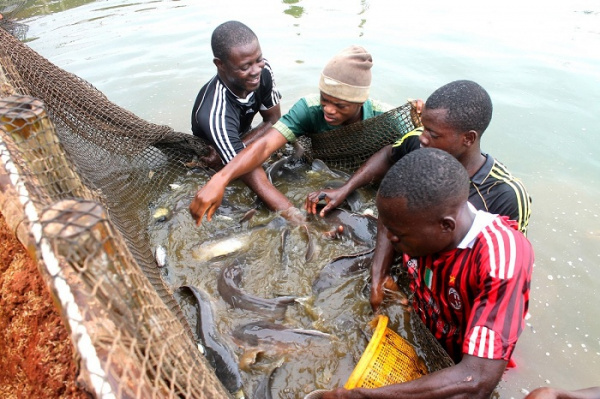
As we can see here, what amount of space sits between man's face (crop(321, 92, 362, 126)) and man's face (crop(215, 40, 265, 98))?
83 centimetres

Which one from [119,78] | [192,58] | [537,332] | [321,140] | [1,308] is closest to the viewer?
[1,308]

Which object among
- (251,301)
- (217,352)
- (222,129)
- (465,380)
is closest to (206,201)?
(251,301)

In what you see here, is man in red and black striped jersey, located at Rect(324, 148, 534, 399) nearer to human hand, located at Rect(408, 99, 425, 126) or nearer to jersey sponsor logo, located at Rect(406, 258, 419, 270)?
jersey sponsor logo, located at Rect(406, 258, 419, 270)

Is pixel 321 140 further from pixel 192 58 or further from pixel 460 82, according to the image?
pixel 192 58

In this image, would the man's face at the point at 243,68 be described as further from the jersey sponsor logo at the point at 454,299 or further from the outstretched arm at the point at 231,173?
the jersey sponsor logo at the point at 454,299

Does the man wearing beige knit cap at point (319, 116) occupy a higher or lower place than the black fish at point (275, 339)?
higher

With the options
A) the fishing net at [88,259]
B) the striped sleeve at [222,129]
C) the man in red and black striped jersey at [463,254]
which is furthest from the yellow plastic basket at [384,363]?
the striped sleeve at [222,129]

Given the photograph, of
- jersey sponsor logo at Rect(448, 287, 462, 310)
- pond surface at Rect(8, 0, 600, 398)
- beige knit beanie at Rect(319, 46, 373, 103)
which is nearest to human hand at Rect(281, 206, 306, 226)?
pond surface at Rect(8, 0, 600, 398)

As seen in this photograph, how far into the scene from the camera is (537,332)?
10.6ft

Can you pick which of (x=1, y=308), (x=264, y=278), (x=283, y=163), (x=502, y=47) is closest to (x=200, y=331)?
(x=264, y=278)

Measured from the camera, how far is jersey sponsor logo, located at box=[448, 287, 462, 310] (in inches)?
84.9

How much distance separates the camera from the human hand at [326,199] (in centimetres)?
385

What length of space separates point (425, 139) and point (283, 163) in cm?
222

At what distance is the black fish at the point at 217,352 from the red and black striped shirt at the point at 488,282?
1.37 metres
